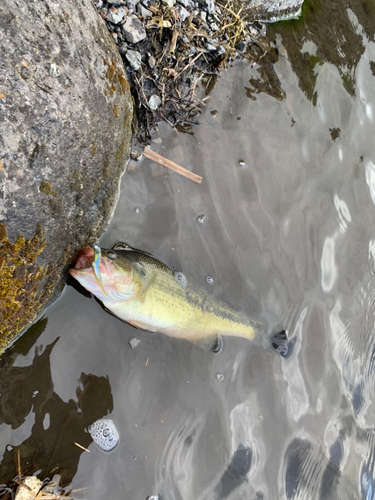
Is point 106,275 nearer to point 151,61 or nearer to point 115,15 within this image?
point 151,61

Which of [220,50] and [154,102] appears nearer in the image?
[154,102]

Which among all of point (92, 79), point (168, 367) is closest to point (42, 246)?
point (92, 79)

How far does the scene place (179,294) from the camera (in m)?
3.84

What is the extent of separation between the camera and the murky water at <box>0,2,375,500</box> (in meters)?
3.48

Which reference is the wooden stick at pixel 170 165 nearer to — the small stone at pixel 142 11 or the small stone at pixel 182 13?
the small stone at pixel 142 11

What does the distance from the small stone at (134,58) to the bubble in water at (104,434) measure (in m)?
3.80

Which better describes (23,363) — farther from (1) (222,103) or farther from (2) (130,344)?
(1) (222,103)

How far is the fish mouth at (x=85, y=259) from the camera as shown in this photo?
11.0 feet

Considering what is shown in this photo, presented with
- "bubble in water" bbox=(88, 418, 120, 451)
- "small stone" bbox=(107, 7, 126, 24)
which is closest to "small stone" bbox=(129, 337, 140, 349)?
"bubble in water" bbox=(88, 418, 120, 451)

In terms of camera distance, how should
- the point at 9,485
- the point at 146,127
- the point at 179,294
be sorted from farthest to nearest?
1. the point at 146,127
2. the point at 179,294
3. the point at 9,485

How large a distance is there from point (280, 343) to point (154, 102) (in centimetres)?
332

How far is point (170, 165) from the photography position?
4203 millimetres

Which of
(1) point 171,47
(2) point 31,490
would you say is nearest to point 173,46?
(1) point 171,47

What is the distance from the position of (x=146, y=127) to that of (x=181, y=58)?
963 mm
